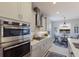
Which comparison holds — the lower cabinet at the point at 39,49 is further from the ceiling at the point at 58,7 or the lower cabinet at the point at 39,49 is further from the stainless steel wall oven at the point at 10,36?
the ceiling at the point at 58,7

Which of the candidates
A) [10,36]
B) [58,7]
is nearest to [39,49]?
[10,36]

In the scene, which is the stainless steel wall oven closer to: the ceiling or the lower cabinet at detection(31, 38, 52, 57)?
the lower cabinet at detection(31, 38, 52, 57)

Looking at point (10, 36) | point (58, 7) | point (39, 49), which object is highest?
point (58, 7)

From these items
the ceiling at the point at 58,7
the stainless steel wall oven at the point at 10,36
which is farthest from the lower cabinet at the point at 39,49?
the ceiling at the point at 58,7

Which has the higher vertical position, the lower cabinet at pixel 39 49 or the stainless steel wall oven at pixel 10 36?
the stainless steel wall oven at pixel 10 36

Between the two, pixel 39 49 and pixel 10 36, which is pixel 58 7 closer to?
pixel 39 49

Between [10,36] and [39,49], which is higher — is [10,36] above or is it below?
above

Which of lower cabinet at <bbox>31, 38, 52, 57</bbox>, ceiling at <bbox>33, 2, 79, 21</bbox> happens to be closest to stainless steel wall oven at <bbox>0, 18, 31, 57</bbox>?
lower cabinet at <bbox>31, 38, 52, 57</bbox>

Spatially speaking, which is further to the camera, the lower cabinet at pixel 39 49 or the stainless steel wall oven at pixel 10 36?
the lower cabinet at pixel 39 49

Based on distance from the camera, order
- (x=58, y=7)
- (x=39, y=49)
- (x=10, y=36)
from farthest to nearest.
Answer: (x=58, y=7), (x=39, y=49), (x=10, y=36)

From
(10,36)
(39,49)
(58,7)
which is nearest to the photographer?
(10,36)

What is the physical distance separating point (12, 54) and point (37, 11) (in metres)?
3.20

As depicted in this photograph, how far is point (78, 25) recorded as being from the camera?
29.3 feet

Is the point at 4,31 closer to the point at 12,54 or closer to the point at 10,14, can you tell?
the point at 10,14
